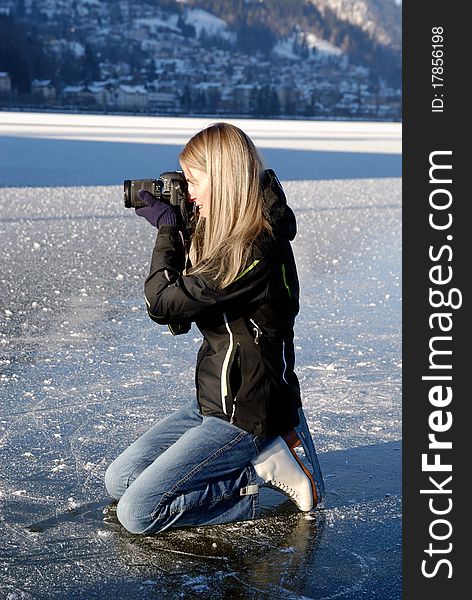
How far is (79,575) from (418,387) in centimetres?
104

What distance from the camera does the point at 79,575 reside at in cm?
261

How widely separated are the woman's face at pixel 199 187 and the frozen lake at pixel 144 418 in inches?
24.4

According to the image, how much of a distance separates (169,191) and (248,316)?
461 mm

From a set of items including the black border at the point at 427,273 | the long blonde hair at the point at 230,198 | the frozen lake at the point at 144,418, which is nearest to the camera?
the black border at the point at 427,273

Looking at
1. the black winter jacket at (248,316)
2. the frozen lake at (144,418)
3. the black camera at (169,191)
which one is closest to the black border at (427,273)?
the frozen lake at (144,418)

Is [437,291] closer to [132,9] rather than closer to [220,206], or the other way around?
[220,206]

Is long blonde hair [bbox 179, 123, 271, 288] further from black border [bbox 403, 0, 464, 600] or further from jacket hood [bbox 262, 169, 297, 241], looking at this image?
black border [bbox 403, 0, 464, 600]

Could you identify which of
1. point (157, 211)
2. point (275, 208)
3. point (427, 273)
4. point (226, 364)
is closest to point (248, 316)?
point (226, 364)

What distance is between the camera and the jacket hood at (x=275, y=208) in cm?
286

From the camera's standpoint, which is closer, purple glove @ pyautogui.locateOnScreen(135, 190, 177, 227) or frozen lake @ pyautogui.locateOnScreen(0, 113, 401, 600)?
frozen lake @ pyautogui.locateOnScreen(0, 113, 401, 600)

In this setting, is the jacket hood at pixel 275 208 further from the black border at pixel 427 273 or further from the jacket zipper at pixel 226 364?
the black border at pixel 427 273

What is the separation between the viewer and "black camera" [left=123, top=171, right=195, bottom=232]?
2945 mm

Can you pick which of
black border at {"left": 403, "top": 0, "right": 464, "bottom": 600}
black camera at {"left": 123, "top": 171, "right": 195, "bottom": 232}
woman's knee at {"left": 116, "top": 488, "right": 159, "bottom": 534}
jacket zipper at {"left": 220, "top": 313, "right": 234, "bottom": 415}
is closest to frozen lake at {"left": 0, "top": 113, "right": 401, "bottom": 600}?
woman's knee at {"left": 116, "top": 488, "right": 159, "bottom": 534}

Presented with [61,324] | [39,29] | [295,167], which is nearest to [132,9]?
[39,29]
